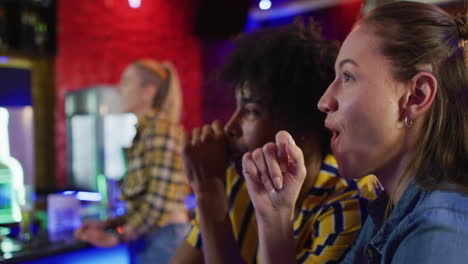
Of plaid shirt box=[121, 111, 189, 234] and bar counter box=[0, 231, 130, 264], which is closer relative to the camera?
bar counter box=[0, 231, 130, 264]

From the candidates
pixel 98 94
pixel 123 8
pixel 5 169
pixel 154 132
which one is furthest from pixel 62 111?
pixel 5 169

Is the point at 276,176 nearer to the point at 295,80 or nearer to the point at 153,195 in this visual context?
the point at 295,80

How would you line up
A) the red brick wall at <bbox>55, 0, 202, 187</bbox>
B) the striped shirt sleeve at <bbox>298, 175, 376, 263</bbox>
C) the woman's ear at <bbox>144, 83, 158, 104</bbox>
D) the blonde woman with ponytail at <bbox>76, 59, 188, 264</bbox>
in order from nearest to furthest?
the striped shirt sleeve at <bbox>298, 175, 376, 263</bbox>, the blonde woman with ponytail at <bbox>76, 59, 188, 264</bbox>, the woman's ear at <bbox>144, 83, 158, 104</bbox>, the red brick wall at <bbox>55, 0, 202, 187</bbox>

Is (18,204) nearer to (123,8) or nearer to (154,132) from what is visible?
(154,132)

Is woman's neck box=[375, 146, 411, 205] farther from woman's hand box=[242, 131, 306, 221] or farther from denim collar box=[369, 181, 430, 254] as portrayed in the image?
woman's hand box=[242, 131, 306, 221]

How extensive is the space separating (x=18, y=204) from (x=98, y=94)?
230cm

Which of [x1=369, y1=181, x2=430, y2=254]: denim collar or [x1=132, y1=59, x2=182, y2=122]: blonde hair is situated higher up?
[x1=132, y1=59, x2=182, y2=122]: blonde hair

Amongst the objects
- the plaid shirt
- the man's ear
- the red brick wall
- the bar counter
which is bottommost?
the bar counter

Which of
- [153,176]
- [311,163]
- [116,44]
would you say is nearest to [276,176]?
[311,163]

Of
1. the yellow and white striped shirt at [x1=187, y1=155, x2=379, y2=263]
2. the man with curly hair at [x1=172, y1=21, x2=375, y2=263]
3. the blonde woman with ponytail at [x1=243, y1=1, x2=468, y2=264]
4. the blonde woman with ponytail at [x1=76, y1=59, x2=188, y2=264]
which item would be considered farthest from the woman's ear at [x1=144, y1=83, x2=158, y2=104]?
the blonde woman with ponytail at [x1=243, y1=1, x2=468, y2=264]

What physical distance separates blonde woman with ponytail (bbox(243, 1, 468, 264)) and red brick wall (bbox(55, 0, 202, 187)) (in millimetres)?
3697

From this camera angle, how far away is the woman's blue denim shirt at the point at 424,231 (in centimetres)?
62

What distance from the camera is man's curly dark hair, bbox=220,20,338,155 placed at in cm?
117

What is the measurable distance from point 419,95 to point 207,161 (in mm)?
641
